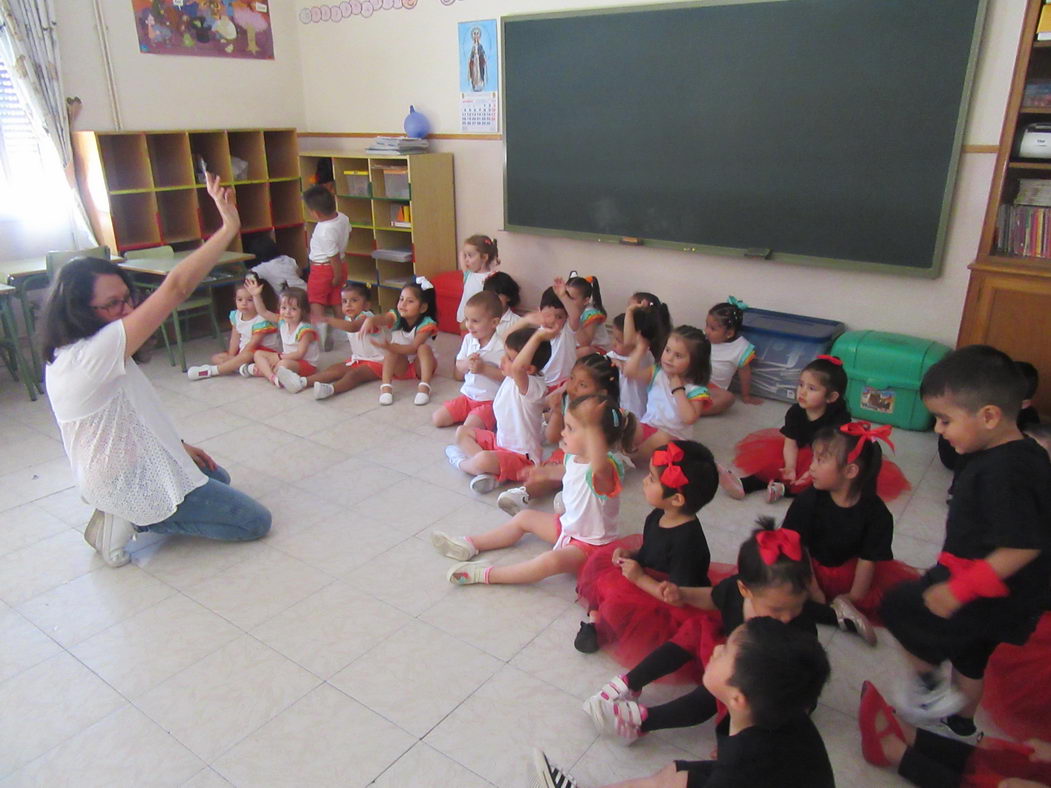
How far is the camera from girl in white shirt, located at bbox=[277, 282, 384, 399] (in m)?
4.21

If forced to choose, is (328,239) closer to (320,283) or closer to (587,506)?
(320,283)

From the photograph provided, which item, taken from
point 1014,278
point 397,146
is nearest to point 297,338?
point 397,146

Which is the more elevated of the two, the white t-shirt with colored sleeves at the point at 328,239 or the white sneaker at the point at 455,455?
the white t-shirt with colored sleeves at the point at 328,239

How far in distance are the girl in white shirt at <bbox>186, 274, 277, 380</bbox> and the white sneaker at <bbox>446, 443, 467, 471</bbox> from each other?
1.86 meters

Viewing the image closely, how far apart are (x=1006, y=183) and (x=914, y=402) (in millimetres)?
1071

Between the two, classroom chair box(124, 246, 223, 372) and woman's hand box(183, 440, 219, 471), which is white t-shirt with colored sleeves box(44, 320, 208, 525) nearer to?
woman's hand box(183, 440, 219, 471)

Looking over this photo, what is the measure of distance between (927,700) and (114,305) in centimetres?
259

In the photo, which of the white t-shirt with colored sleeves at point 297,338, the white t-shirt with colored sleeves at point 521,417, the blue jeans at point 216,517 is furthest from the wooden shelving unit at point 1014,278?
the white t-shirt with colored sleeves at point 297,338

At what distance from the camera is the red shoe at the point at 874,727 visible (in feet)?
5.63

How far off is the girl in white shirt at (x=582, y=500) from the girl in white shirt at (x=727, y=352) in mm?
1703

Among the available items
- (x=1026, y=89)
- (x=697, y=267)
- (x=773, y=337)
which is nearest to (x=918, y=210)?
(x=1026, y=89)

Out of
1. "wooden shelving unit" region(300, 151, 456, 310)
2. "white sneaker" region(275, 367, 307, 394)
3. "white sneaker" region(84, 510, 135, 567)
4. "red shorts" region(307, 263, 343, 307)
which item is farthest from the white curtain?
"white sneaker" region(84, 510, 135, 567)

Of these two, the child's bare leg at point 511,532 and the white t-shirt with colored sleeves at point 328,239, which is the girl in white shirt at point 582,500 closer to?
the child's bare leg at point 511,532

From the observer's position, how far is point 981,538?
1.58 metres
